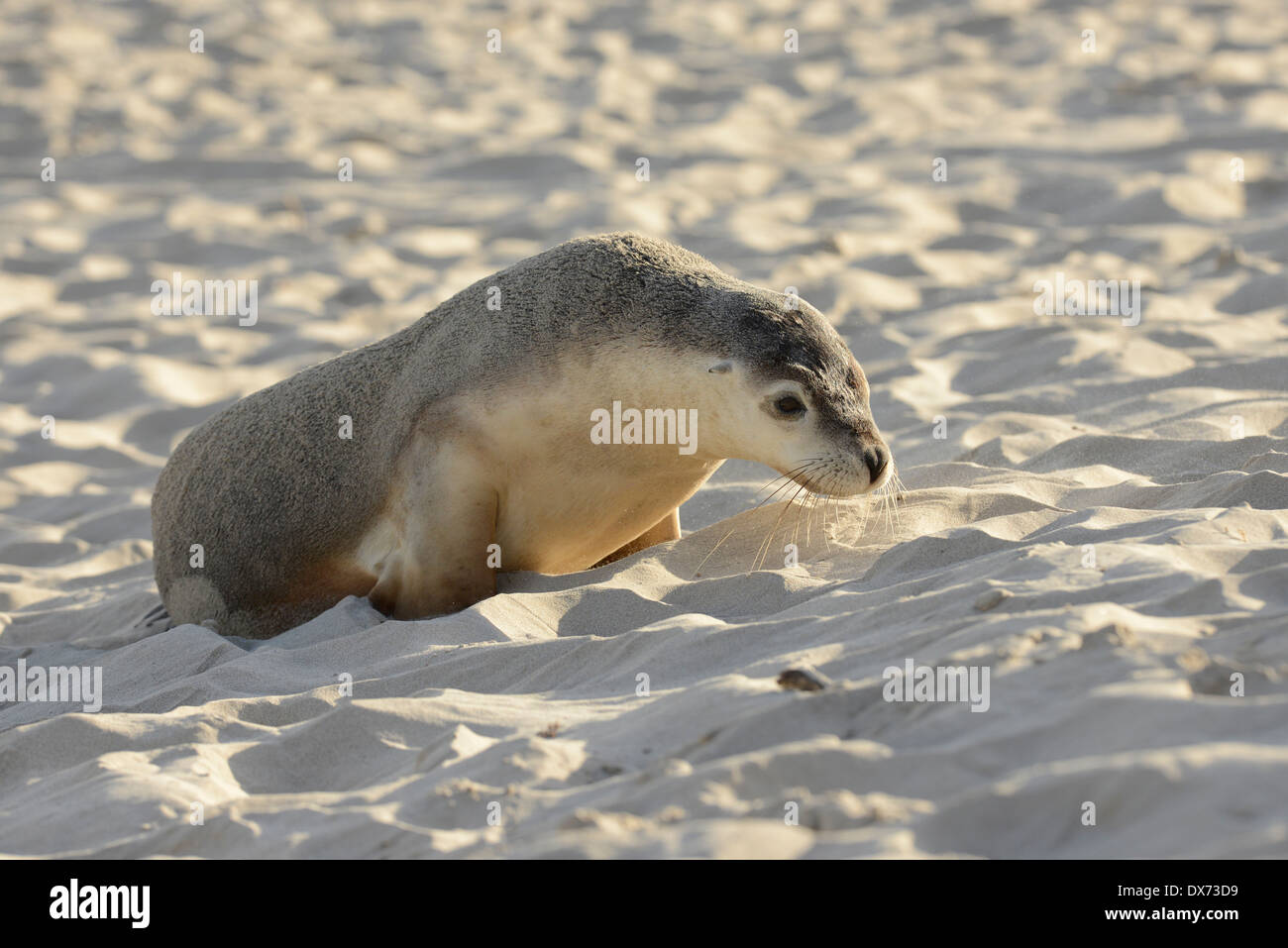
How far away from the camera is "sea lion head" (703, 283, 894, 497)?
468 centimetres

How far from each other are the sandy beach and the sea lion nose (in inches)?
9.5

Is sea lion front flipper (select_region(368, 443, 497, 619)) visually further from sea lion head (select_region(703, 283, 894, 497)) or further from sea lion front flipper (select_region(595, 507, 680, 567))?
sea lion head (select_region(703, 283, 894, 497))

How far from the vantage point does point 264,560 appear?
5.43 m

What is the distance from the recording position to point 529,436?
16.3 ft

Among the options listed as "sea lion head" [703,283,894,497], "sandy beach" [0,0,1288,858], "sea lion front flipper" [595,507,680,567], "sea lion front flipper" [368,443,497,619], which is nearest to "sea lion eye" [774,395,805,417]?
"sea lion head" [703,283,894,497]

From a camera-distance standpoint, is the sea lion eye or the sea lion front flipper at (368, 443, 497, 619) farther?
the sea lion front flipper at (368, 443, 497, 619)

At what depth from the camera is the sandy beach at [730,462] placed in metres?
2.77

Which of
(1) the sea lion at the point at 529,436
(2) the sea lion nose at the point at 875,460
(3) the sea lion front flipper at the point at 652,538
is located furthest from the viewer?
(3) the sea lion front flipper at the point at 652,538

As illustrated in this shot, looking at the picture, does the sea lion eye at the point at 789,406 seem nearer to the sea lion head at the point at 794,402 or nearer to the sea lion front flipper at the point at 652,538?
the sea lion head at the point at 794,402

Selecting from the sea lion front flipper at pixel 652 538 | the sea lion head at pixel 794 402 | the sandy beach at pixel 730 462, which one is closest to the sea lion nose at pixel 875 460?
the sea lion head at pixel 794 402

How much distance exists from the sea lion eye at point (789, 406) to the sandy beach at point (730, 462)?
19.7 inches

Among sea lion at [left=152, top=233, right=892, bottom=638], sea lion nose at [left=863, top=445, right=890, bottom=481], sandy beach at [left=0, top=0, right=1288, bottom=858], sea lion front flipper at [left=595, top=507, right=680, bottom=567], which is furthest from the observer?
sea lion front flipper at [left=595, top=507, right=680, bottom=567]
